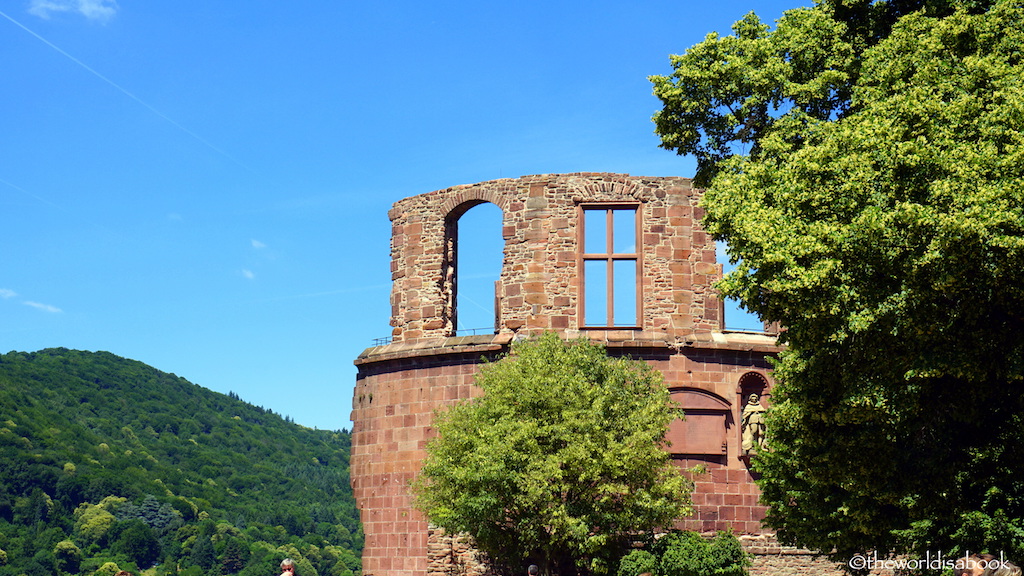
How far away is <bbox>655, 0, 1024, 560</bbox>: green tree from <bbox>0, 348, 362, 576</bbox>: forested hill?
92.3 m

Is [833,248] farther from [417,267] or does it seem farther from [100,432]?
[100,432]

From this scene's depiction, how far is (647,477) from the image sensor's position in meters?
28.4

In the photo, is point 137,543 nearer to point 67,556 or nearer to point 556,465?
point 67,556

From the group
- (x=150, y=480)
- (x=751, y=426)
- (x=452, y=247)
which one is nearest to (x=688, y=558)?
(x=751, y=426)

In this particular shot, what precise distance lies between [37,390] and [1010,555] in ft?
444

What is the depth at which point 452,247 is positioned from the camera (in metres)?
35.5

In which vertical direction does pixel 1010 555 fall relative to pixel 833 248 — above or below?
below

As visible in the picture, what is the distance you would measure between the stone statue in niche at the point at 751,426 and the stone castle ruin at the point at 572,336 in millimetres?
78

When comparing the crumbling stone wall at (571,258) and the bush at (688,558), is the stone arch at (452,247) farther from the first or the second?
the bush at (688,558)

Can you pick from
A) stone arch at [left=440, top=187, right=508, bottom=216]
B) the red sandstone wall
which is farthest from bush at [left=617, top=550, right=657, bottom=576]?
stone arch at [left=440, top=187, right=508, bottom=216]

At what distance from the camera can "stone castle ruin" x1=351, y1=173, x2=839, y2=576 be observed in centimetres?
3231

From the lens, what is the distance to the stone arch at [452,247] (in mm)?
34719

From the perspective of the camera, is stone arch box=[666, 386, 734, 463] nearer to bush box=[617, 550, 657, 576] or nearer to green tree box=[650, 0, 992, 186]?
bush box=[617, 550, 657, 576]

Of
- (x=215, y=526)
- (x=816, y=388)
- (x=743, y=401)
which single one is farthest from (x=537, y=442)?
(x=215, y=526)
